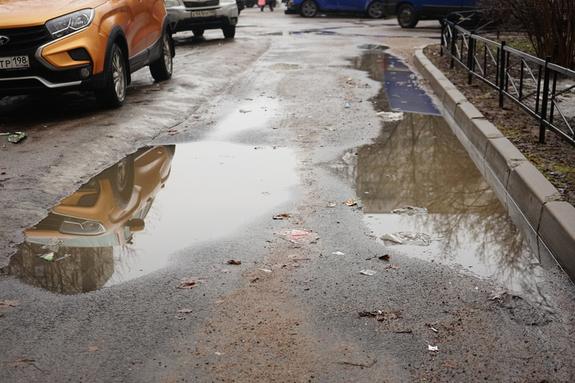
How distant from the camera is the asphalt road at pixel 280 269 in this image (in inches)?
143

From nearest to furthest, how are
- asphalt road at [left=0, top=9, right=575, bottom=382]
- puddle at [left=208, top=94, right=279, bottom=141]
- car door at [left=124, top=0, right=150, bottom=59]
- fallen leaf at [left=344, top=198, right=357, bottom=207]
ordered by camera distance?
1. asphalt road at [left=0, top=9, right=575, bottom=382]
2. fallen leaf at [left=344, top=198, right=357, bottom=207]
3. puddle at [left=208, top=94, right=279, bottom=141]
4. car door at [left=124, top=0, right=150, bottom=59]

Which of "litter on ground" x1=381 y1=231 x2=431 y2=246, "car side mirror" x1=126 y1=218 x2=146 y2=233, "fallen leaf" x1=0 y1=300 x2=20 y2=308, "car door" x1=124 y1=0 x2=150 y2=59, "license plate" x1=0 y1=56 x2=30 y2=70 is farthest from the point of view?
"car door" x1=124 y1=0 x2=150 y2=59

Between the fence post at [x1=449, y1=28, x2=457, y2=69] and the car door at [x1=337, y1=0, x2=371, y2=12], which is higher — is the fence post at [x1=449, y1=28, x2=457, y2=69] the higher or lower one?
the higher one

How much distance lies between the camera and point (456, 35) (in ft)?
43.8

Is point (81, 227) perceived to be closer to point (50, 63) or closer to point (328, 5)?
point (50, 63)

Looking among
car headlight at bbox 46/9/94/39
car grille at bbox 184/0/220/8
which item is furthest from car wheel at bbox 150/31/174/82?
car grille at bbox 184/0/220/8

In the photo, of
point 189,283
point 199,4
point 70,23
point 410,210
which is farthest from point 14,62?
point 199,4

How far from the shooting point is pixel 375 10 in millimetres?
31250

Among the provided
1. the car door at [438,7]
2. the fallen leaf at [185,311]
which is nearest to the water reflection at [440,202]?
the fallen leaf at [185,311]

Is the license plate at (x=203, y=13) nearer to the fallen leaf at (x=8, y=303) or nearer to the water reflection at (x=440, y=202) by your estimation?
the water reflection at (x=440, y=202)

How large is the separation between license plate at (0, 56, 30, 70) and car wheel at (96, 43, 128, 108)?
100 centimetres

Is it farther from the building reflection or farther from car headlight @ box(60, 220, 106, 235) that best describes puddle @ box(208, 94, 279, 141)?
car headlight @ box(60, 220, 106, 235)

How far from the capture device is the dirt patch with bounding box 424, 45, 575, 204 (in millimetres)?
6245

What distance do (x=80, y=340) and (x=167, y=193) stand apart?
2.82 m
